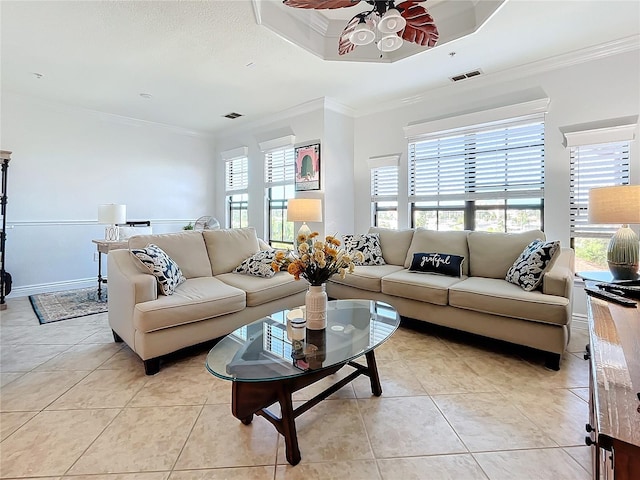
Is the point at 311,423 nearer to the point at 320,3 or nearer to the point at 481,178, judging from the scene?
the point at 320,3

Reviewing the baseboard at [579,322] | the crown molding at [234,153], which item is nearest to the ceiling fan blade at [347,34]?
the baseboard at [579,322]

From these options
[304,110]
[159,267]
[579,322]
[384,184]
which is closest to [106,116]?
[304,110]

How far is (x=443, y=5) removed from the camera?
284 cm

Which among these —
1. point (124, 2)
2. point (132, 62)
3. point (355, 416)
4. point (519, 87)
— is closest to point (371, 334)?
point (355, 416)

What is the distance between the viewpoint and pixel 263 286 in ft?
9.84

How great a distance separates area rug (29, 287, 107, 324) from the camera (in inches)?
142

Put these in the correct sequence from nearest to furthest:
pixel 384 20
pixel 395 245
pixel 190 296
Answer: pixel 384 20 < pixel 190 296 < pixel 395 245

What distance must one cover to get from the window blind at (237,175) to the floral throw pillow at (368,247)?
285 centimetres

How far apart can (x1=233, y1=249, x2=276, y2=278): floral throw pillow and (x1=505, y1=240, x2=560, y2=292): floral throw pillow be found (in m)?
2.24

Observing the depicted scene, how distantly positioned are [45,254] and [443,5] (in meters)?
5.94

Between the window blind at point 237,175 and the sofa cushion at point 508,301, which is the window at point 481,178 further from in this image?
the window blind at point 237,175

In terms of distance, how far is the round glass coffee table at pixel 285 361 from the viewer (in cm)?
148

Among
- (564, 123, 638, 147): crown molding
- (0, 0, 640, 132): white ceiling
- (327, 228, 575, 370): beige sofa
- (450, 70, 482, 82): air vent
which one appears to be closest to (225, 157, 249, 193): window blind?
(0, 0, 640, 132): white ceiling

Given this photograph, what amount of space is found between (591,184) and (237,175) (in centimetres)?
536
